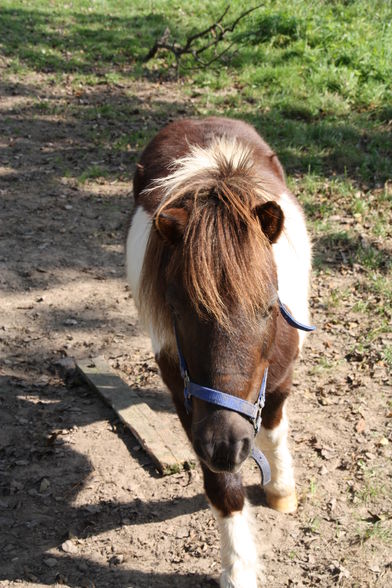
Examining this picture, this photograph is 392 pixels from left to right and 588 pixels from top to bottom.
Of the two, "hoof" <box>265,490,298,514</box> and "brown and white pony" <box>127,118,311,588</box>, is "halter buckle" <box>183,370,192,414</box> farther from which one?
"hoof" <box>265,490,298,514</box>

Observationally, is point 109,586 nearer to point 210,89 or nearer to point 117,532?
point 117,532

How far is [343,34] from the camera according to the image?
9016mm

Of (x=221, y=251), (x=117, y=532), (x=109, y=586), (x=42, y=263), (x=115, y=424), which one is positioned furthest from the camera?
(x=42, y=263)

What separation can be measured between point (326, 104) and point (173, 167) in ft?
16.6

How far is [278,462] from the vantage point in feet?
10.9

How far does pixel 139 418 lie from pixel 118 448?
0.22 metres

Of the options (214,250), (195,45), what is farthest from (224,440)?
(195,45)

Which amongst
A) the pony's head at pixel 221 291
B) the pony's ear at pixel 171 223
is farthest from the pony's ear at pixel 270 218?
the pony's ear at pixel 171 223

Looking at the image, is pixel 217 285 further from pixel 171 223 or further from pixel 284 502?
pixel 284 502

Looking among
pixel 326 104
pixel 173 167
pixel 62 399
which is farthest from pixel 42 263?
pixel 326 104

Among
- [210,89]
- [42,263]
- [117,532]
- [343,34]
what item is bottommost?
[117,532]

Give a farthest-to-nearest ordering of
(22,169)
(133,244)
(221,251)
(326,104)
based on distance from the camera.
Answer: (326,104), (22,169), (133,244), (221,251)

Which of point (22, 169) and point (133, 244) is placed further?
point (22, 169)

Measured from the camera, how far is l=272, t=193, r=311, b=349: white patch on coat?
2969 mm
